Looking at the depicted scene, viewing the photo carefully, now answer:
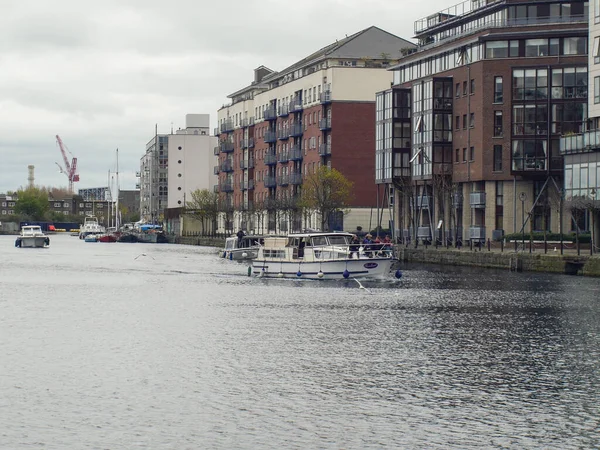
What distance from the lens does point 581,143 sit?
3494 inches

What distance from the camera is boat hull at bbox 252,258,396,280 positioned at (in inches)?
2744

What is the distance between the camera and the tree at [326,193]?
129750 mm

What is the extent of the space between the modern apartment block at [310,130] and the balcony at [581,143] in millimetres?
40553

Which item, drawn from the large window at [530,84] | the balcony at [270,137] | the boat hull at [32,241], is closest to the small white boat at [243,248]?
the large window at [530,84]

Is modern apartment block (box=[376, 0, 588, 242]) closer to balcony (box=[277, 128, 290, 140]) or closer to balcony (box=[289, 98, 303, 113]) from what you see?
balcony (box=[289, 98, 303, 113])

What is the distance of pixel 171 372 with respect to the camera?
31.8 metres

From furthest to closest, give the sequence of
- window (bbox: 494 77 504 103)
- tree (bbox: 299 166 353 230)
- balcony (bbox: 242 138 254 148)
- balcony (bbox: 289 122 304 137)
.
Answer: balcony (bbox: 242 138 254 148), balcony (bbox: 289 122 304 137), tree (bbox: 299 166 353 230), window (bbox: 494 77 504 103)

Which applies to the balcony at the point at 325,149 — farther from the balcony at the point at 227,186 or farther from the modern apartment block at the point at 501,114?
the balcony at the point at 227,186

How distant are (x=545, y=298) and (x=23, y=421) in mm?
37163

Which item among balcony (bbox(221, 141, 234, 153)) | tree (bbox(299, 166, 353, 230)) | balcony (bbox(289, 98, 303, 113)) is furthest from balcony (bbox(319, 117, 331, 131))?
balcony (bbox(221, 141, 234, 153))

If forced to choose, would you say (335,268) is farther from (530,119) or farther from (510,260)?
(530,119)

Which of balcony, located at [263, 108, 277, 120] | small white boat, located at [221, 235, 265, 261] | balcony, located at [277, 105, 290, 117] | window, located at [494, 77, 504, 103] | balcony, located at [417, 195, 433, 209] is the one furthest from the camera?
balcony, located at [263, 108, 277, 120]

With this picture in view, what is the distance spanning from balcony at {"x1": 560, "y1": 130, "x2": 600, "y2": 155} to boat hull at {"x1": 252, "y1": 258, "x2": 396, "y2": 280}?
2403 centimetres

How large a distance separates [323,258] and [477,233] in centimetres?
3681
